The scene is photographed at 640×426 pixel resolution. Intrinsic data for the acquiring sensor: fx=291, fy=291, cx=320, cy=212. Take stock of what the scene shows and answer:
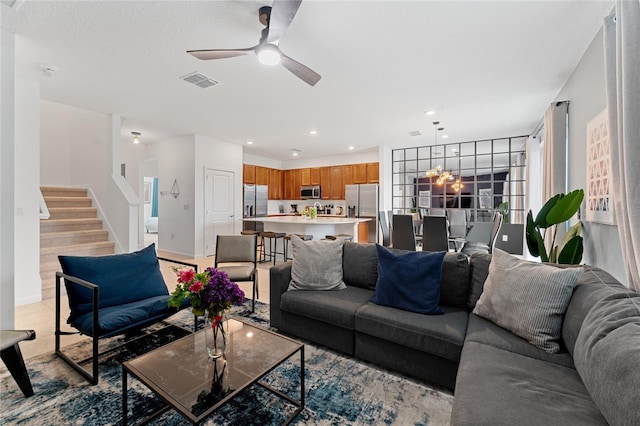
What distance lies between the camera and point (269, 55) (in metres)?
2.37

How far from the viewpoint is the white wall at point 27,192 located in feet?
11.4

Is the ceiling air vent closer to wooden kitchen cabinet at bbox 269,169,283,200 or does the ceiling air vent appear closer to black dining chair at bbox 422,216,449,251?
black dining chair at bbox 422,216,449,251

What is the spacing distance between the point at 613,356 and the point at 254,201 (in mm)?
7516

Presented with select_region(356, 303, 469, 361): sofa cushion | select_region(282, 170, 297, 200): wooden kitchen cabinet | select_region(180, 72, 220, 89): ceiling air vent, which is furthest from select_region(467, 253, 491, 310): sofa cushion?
select_region(282, 170, 297, 200): wooden kitchen cabinet

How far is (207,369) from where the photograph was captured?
5.14ft

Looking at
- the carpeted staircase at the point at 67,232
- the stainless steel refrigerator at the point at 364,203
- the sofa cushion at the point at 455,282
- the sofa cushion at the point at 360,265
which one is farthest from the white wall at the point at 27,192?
the stainless steel refrigerator at the point at 364,203

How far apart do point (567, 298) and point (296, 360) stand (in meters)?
1.80

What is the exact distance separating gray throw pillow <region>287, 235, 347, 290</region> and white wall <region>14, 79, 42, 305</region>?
3.36 m

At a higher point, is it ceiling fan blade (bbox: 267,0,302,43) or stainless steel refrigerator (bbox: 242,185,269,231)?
ceiling fan blade (bbox: 267,0,302,43)

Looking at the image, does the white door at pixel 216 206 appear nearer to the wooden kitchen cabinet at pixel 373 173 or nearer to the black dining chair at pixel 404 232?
the wooden kitchen cabinet at pixel 373 173

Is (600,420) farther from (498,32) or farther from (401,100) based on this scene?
(401,100)

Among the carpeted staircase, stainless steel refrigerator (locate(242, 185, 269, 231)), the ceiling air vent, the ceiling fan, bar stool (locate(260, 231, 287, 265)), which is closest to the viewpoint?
the ceiling fan

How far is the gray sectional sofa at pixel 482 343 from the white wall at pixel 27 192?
3.20 m

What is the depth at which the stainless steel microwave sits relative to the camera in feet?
28.7
